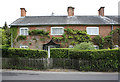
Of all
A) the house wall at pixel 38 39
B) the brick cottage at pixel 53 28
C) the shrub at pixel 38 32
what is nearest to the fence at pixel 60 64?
the brick cottage at pixel 53 28

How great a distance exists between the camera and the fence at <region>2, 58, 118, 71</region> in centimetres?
923

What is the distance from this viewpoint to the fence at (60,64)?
9227 mm

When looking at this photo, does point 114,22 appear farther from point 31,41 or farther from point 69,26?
point 31,41

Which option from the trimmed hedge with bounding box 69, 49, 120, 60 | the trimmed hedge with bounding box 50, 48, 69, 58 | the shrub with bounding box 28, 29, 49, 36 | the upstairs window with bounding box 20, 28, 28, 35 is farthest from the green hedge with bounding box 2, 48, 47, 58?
Result: the upstairs window with bounding box 20, 28, 28, 35

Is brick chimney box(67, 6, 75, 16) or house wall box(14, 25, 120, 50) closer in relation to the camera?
Result: house wall box(14, 25, 120, 50)

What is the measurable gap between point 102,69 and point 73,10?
1291 cm

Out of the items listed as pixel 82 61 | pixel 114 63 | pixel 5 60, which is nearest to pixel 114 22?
pixel 114 63

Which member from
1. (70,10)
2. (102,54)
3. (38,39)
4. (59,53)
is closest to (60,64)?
(59,53)

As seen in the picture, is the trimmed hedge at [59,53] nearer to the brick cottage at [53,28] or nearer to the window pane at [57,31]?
the brick cottage at [53,28]

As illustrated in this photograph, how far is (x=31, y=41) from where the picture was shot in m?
16.7

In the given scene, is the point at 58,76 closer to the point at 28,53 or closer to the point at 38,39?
the point at 28,53

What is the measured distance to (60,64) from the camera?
35.0 feet

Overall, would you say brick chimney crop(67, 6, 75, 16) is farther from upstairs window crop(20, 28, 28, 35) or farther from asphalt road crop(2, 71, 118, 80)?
asphalt road crop(2, 71, 118, 80)

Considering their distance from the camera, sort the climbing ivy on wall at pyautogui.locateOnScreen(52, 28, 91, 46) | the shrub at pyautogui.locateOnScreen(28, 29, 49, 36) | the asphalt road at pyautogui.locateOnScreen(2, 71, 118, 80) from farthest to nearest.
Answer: the shrub at pyautogui.locateOnScreen(28, 29, 49, 36) < the climbing ivy on wall at pyautogui.locateOnScreen(52, 28, 91, 46) < the asphalt road at pyautogui.locateOnScreen(2, 71, 118, 80)
